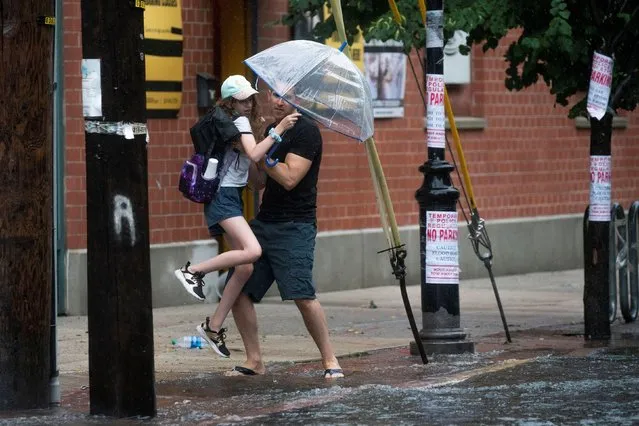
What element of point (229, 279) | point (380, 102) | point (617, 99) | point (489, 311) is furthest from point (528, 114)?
point (229, 279)

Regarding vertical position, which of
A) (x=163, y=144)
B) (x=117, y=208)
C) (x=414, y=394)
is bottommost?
(x=414, y=394)

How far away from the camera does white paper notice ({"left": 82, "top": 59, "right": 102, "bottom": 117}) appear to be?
7.70 m

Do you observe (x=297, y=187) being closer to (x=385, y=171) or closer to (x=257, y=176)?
(x=257, y=176)

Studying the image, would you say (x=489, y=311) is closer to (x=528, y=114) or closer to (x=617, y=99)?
(x=617, y=99)

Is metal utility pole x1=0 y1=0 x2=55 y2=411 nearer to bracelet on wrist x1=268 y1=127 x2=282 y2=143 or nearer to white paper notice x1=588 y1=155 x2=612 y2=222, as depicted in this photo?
bracelet on wrist x1=268 y1=127 x2=282 y2=143

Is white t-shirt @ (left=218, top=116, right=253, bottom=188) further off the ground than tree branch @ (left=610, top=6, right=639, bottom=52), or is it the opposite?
tree branch @ (left=610, top=6, right=639, bottom=52)

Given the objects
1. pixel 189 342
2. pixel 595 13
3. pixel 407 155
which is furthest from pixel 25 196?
pixel 407 155

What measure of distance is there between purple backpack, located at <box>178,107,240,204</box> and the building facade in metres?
4.53

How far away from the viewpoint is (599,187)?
12164mm

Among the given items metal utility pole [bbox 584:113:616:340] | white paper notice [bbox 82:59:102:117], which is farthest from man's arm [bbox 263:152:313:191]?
metal utility pole [bbox 584:113:616:340]

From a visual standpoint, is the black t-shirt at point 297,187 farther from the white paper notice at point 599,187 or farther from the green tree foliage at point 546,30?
the white paper notice at point 599,187

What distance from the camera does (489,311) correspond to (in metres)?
14.9

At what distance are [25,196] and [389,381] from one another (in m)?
2.66

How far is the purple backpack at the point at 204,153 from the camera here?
31.3 ft
